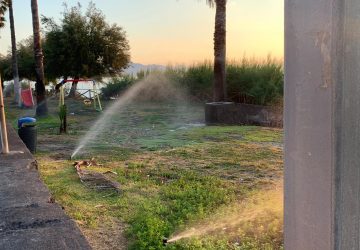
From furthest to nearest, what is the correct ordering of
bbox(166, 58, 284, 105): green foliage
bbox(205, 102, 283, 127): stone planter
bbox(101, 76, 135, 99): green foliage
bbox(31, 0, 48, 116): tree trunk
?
bbox(101, 76, 135, 99): green foliage < bbox(31, 0, 48, 116): tree trunk < bbox(166, 58, 284, 105): green foliage < bbox(205, 102, 283, 127): stone planter

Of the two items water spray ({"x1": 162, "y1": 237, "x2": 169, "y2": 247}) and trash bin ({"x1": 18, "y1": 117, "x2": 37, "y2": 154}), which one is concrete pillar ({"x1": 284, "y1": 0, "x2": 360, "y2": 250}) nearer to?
water spray ({"x1": 162, "y1": 237, "x2": 169, "y2": 247})

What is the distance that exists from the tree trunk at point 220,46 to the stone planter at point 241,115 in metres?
0.72

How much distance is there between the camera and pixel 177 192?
5.18 meters

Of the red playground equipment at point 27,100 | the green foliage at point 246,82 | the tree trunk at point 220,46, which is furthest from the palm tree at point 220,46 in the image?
the red playground equipment at point 27,100

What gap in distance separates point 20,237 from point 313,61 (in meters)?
2.56

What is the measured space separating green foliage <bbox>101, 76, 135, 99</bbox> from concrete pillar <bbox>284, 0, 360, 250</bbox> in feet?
97.8

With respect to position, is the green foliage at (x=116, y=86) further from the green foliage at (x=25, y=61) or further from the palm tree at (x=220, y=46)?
the palm tree at (x=220, y=46)

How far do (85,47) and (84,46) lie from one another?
97 millimetres

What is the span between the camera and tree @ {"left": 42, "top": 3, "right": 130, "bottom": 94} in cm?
3109

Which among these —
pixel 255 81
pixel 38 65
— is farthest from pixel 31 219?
pixel 38 65

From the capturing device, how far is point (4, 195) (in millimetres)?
4250

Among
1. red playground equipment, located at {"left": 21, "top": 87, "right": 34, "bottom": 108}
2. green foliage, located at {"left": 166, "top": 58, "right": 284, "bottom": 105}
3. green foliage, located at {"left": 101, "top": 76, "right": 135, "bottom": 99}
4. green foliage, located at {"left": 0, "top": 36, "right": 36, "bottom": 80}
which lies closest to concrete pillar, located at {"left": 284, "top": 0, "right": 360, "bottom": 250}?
green foliage, located at {"left": 166, "top": 58, "right": 284, "bottom": 105}

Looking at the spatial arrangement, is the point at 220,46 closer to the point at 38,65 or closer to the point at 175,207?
the point at 38,65

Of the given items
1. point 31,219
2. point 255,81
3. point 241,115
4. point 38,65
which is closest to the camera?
point 31,219
